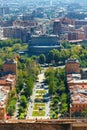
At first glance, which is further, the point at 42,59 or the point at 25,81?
the point at 42,59

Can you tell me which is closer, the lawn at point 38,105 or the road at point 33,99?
the road at point 33,99

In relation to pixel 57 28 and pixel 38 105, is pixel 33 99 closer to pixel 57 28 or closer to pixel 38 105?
pixel 38 105

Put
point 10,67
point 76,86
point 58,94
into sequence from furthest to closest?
point 10,67 < point 76,86 < point 58,94

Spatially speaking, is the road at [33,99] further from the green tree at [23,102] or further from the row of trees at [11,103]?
the row of trees at [11,103]

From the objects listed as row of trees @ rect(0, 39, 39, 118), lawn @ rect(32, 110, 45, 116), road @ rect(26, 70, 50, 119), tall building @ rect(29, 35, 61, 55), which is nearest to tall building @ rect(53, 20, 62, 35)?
row of trees @ rect(0, 39, 39, 118)

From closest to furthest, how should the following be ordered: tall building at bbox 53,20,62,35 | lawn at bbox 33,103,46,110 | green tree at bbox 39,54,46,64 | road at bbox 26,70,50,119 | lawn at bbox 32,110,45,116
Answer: road at bbox 26,70,50,119 < lawn at bbox 32,110,45,116 < lawn at bbox 33,103,46,110 < green tree at bbox 39,54,46,64 < tall building at bbox 53,20,62,35

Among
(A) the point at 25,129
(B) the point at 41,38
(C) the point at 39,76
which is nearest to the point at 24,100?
(C) the point at 39,76

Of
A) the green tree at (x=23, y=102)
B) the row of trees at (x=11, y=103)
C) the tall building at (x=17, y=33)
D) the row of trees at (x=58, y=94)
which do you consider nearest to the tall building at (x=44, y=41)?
the tall building at (x=17, y=33)

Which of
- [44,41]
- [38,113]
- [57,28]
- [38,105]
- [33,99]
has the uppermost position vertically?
[38,113]

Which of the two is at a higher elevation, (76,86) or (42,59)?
(76,86)

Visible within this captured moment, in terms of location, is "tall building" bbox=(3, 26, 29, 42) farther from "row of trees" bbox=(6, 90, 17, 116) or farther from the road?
"row of trees" bbox=(6, 90, 17, 116)

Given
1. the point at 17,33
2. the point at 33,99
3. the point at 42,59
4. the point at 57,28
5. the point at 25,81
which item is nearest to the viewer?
the point at 33,99

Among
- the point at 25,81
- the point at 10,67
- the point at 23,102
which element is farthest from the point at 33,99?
the point at 10,67
